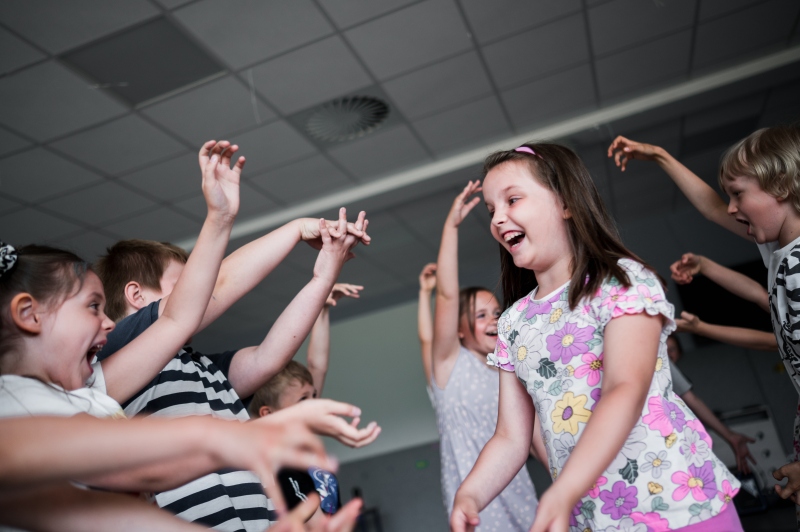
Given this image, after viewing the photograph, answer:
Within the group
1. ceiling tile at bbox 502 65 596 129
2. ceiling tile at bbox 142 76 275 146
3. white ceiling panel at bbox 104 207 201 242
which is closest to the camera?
ceiling tile at bbox 142 76 275 146

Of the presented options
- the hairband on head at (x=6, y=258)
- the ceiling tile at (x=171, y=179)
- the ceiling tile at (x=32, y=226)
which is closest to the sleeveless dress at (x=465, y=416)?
the hairband on head at (x=6, y=258)

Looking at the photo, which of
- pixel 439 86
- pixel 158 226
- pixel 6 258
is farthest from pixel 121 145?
pixel 6 258

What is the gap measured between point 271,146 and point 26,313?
9.79 feet

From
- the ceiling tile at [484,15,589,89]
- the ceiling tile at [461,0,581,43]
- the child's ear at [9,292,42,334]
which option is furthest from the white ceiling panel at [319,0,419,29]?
the child's ear at [9,292,42,334]

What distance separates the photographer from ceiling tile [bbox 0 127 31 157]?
3088mm

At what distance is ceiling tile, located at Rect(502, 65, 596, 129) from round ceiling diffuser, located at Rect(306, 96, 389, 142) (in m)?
0.79

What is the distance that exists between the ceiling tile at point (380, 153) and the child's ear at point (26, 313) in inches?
123

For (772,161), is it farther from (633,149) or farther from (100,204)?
(100,204)

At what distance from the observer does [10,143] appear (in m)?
3.15

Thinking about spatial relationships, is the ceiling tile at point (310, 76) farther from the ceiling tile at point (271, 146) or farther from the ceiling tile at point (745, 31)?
the ceiling tile at point (745, 31)

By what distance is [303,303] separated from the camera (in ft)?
4.71

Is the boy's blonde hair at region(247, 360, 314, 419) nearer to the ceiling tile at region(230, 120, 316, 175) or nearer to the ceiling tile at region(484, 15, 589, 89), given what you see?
the ceiling tile at region(230, 120, 316, 175)

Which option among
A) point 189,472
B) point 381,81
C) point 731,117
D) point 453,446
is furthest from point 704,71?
point 189,472

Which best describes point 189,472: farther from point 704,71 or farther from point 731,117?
point 731,117
